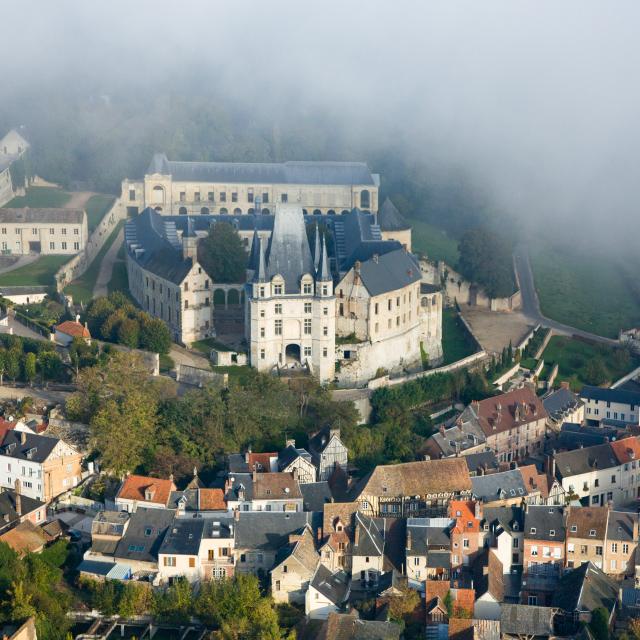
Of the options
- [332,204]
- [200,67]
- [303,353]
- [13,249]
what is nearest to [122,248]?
[13,249]

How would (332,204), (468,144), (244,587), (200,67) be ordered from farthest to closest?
1. (200,67)
2. (468,144)
3. (332,204)
4. (244,587)

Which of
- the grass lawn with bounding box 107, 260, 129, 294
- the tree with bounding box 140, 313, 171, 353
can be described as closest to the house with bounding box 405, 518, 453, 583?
the tree with bounding box 140, 313, 171, 353

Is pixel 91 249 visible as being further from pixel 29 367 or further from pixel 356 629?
pixel 356 629

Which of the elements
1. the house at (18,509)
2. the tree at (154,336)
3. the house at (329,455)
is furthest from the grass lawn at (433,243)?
the house at (18,509)

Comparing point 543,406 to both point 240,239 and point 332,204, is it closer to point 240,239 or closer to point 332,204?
point 240,239

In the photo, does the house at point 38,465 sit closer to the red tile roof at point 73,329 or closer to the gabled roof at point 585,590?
the red tile roof at point 73,329

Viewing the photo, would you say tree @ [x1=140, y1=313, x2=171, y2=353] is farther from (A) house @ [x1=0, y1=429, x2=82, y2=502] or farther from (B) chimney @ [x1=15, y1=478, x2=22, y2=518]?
(B) chimney @ [x1=15, y1=478, x2=22, y2=518]

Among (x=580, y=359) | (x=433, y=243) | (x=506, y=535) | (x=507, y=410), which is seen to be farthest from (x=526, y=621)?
(x=433, y=243)
